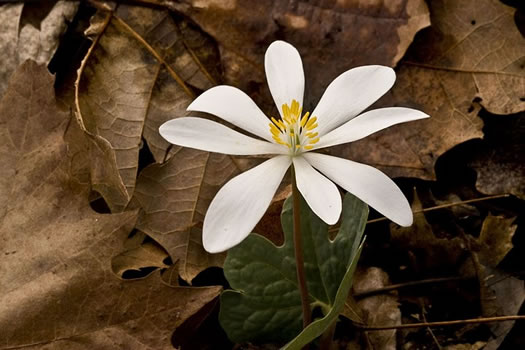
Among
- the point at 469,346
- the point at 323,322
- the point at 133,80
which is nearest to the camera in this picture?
the point at 323,322

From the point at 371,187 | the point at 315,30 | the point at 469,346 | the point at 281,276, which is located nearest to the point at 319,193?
the point at 371,187

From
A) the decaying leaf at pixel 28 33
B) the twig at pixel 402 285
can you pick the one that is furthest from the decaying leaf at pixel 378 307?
the decaying leaf at pixel 28 33

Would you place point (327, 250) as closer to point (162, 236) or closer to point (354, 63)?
point (162, 236)

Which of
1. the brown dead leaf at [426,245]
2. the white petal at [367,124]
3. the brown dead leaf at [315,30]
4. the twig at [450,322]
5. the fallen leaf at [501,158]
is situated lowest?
the twig at [450,322]

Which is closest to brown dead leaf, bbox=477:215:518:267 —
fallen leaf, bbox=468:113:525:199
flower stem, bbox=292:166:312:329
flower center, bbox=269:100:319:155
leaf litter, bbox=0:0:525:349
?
leaf litter, bbox=0:0:525:349

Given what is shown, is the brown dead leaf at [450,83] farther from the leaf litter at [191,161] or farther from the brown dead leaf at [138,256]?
the brown dead leaf at [138,256]

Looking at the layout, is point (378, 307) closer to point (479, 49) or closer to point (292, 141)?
point (292, 141)
